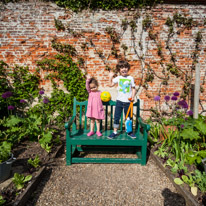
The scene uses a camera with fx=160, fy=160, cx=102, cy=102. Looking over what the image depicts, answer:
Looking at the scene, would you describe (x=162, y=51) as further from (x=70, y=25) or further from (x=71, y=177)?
(x=71, y=177)

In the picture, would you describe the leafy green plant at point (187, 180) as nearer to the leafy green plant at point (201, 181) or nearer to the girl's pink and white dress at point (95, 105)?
the leafy green plant at point (201, 181)

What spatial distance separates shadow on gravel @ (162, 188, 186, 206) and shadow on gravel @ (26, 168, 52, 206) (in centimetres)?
183

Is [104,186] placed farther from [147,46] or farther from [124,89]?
[147,46]

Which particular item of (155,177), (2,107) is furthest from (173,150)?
(2,107)

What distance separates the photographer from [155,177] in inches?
109

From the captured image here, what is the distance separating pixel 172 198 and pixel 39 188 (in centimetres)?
200

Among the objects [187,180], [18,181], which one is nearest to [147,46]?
[187,180]

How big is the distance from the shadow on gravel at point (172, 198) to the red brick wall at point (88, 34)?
3.15m

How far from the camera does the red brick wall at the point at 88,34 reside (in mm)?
4297

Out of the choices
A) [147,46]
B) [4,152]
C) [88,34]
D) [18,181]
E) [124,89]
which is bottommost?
[18,181]

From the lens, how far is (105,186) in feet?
8.38

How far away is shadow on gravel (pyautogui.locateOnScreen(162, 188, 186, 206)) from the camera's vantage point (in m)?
2.21

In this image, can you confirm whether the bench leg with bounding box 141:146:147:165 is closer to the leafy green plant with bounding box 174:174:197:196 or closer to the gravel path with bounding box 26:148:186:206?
the gravel path with bounding box 26:148:186:206

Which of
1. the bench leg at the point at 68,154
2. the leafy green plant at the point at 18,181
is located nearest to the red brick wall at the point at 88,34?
the bench leg at the point at 68,154
